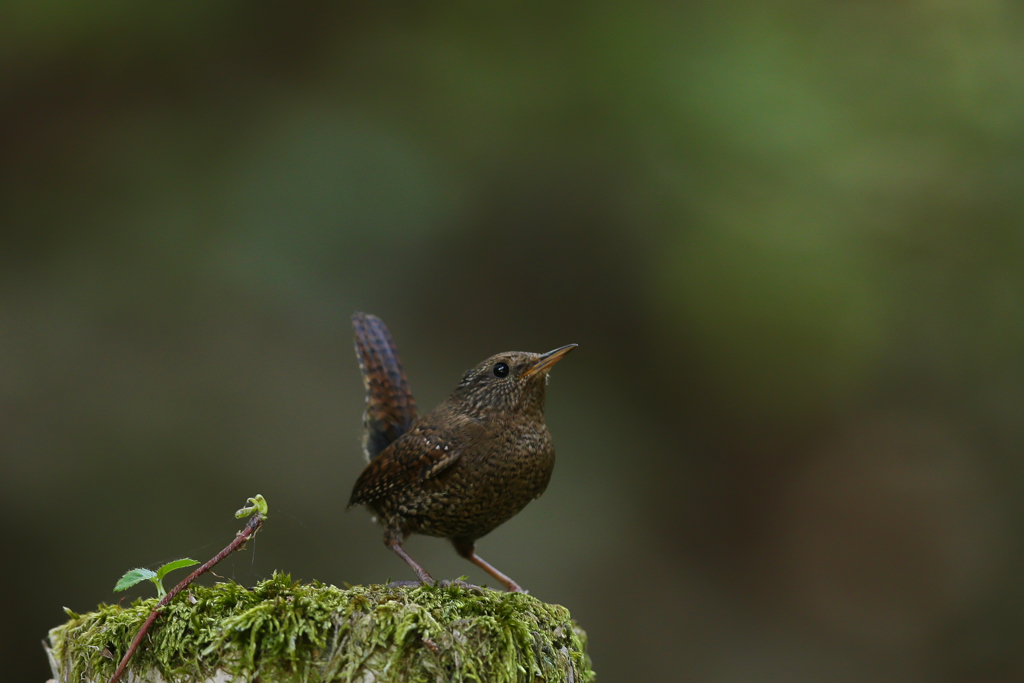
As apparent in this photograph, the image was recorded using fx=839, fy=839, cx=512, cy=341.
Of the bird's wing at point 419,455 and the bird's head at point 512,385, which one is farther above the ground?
the bird's head at point 512,385

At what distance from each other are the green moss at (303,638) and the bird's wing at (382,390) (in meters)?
1.65

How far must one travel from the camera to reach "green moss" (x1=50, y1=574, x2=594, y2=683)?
1856 mm

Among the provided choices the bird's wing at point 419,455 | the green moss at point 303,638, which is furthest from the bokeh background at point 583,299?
the green moss at point 303,638

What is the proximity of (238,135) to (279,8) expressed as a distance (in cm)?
112

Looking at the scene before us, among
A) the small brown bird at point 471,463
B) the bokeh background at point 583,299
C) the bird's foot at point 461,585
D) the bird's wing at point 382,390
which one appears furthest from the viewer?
the bokeh background at point 583,299

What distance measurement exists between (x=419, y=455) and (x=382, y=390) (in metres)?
0.88

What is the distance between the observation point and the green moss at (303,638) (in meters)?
1.86

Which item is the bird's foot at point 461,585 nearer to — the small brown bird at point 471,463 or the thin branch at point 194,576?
the small brown bird at point 471,463

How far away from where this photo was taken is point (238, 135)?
6512mm

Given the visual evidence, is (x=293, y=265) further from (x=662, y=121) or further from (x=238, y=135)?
(x=662, y=121)

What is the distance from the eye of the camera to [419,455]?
9.65 ft

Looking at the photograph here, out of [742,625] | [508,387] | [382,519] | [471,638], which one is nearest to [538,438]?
[508,387]

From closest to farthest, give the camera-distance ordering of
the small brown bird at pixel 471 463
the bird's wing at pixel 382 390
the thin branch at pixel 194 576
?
the thin branch at pixel 194 576 → the small brown bird at pixel 471 463 → the bird's wing at pixel 382 390

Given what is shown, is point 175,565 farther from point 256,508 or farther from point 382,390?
point 382,390
